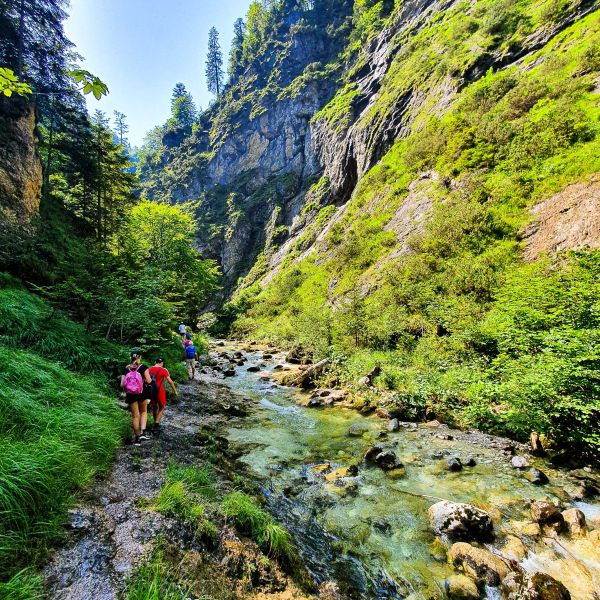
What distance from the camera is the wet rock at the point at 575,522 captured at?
5.26m

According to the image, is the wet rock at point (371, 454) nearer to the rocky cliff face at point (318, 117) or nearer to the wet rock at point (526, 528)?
the wet rock at point (526, 528)

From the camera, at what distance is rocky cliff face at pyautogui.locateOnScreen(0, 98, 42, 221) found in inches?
700

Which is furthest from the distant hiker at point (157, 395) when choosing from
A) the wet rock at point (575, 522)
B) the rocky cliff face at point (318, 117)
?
the rocky cliff face at point (318, 117)

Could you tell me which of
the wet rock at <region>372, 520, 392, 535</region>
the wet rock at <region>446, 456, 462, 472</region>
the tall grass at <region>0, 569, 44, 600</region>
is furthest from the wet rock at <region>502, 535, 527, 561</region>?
the tall grass at <region>0, 569, 44, 600</region>

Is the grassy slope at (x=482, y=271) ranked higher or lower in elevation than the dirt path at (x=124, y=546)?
higher

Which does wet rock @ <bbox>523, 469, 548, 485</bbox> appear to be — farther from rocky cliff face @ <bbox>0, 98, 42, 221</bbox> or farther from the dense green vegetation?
rocky cliff face @ <bbox>0, 98, 42, 221</bbox>

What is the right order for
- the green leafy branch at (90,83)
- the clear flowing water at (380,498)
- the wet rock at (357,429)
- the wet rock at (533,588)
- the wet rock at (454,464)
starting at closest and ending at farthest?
the green leafy branch at (90,83), the wet rock at (533,588), the clear flowing water at (380,498), the wet rock at (454,464), the wet rock at (357,429)

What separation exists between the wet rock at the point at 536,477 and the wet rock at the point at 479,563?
2.61 meters

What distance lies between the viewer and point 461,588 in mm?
4441

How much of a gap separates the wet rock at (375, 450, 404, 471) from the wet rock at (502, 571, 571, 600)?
333 centimetres

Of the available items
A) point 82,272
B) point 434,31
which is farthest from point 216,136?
point 82,272

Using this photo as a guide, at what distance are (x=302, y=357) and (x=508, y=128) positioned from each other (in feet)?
68.2

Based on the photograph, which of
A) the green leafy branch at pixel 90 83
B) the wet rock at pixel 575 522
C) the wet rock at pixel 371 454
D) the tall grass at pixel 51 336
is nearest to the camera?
the green leafy branch at pixel 90 83

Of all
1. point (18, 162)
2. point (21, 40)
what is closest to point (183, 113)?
point (21, 40)
